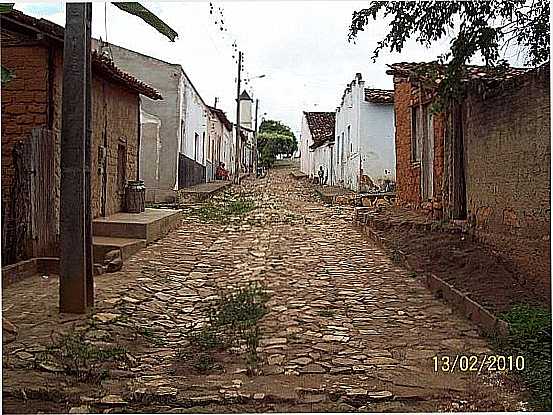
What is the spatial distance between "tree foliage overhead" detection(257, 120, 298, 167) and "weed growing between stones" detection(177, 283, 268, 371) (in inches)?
1732

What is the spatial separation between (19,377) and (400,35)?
172 inches

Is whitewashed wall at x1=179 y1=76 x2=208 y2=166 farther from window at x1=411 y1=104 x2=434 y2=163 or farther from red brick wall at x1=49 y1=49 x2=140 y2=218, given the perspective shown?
window at x1=411 y1=104 x2=434 y2=163

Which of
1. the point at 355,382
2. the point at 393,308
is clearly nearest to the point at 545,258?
the point at 393,308

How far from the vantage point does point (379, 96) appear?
1739cm

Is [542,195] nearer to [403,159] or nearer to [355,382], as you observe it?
[355,382]

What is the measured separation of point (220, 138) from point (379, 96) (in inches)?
513

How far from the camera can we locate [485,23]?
625cm

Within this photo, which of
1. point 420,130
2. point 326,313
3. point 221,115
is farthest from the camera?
point 221,115

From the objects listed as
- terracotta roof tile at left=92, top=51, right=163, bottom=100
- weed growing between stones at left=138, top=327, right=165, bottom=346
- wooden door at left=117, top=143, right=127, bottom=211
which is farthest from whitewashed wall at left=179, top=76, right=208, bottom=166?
weed growing between stones at left=138, top=327, right=165, bottom=346

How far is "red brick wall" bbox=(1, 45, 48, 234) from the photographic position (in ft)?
24.4

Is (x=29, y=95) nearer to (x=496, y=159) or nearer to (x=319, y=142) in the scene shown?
(x=496, y=159)

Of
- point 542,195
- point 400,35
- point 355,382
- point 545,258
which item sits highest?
point 400,35

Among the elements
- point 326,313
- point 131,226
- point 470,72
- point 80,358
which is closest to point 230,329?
point 326,313

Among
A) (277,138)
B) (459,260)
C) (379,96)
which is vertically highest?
(277,138)
